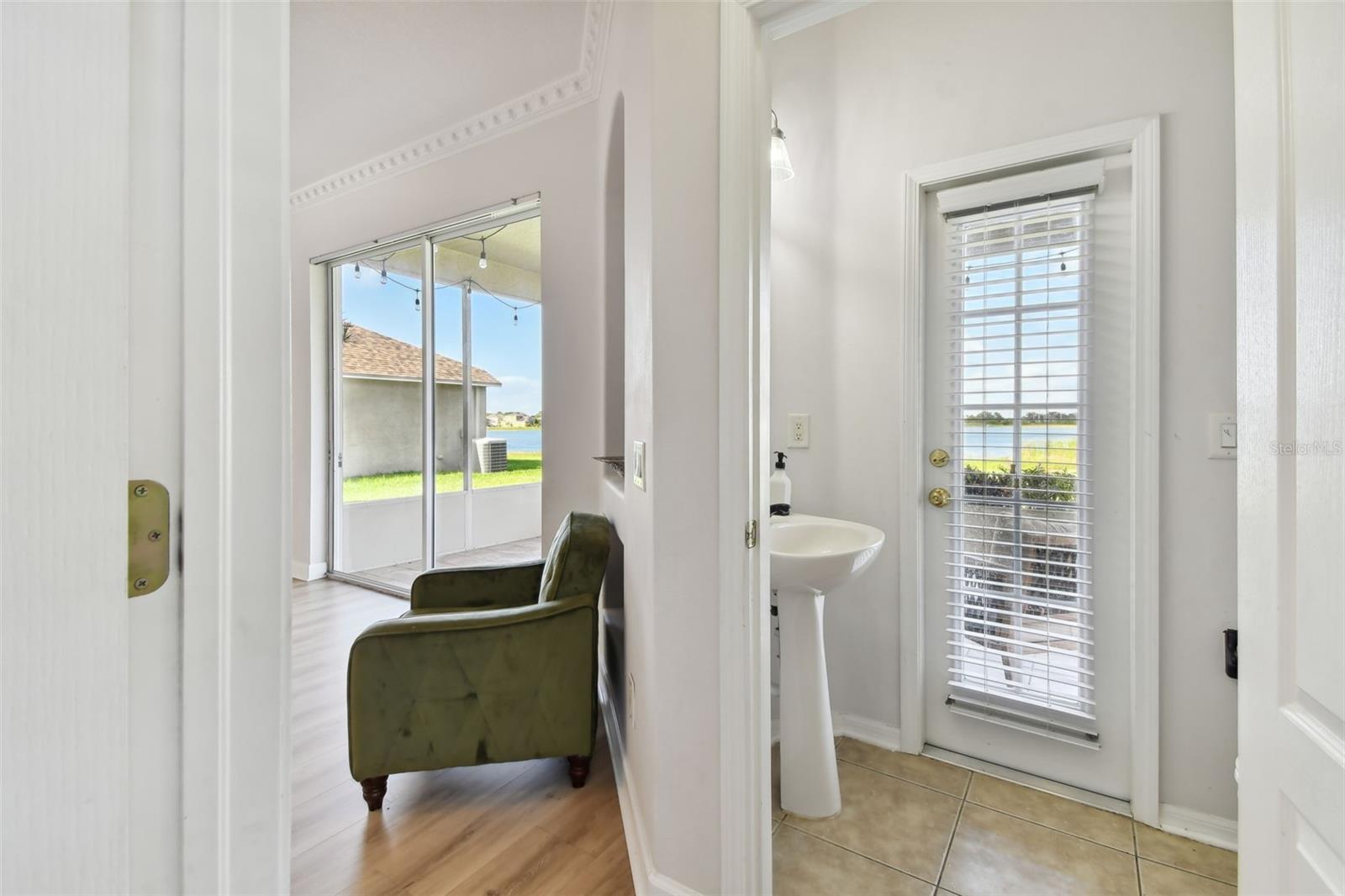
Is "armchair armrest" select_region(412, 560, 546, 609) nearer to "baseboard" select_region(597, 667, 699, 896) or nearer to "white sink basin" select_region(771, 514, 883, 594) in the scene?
"baseboard" select_region(597, 667, 699, 896)

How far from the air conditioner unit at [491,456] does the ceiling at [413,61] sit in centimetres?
183

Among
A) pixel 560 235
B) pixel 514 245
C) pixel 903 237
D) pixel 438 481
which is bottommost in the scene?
pixel 438 481

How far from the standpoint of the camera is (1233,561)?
156 cm

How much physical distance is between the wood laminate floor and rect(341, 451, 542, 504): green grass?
1.65 meters

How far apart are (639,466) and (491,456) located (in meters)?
2.48

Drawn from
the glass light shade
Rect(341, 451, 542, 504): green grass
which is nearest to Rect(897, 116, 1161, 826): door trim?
the glass light shade

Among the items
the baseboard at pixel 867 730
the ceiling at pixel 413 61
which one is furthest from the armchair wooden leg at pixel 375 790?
the ceiling at pixel 413 61

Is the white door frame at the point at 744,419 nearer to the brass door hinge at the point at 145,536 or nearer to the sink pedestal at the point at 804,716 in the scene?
the sink pedestal at the point at 804,716

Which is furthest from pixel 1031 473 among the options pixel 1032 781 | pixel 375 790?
pixel 375 790

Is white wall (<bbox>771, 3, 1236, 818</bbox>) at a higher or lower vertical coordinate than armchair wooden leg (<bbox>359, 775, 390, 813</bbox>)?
higher

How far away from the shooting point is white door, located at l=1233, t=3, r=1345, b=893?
0.56 m

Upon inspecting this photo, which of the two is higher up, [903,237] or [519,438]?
[903,237]

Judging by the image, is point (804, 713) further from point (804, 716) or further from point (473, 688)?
point (473, 688)

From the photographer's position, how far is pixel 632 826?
1.61 metres
